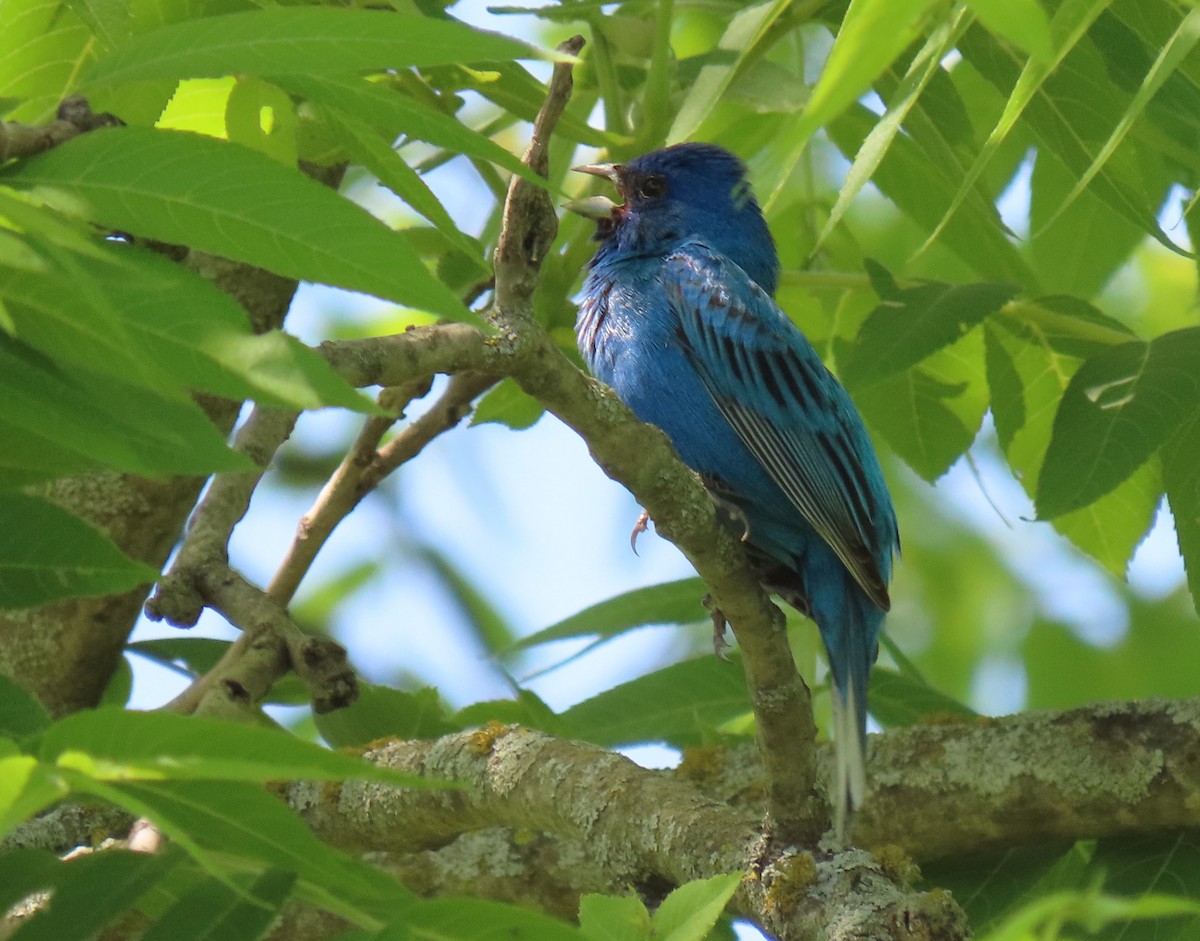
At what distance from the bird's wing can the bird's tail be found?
0.41ft

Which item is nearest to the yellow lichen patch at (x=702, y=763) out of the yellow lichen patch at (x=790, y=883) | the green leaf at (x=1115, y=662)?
the yellow lichen patch at (x=790, y=883)

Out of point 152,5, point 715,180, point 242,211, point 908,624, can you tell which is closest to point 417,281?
point 242,211

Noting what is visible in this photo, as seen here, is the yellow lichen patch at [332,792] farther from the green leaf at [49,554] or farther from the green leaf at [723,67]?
the green leaf at [723,67]

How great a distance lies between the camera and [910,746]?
4.12 metres

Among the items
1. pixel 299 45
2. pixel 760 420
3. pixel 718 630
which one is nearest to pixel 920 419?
pixel 760 420

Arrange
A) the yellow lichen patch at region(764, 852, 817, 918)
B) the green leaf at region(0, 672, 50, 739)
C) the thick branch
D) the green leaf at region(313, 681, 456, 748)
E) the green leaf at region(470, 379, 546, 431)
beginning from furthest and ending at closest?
1. the green leaf at region(470, 379, 546, 431)
2. the green leaf at region(313, 681, 456, 748)
3. the yellow lichen patch at region(764, 852, 817, 918)
4. the thick branch
5. the green leaf at region(0, 672, 50, 739)

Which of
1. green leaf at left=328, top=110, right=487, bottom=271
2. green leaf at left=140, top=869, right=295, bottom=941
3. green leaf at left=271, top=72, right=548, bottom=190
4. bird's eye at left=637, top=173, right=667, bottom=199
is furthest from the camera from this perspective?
bird's eye at left=637, top=173, right=667, bottom=199

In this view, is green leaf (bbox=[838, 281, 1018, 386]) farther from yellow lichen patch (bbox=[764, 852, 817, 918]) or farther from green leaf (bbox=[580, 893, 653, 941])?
green leaf (bbox=[580, 893, 653, 941])

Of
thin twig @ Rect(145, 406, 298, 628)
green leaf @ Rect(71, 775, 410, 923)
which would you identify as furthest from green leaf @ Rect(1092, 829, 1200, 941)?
thin twig @ Rect(145, 406, 298, 628)

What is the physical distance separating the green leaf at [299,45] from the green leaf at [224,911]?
45.7 inches

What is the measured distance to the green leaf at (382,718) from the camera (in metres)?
4.38

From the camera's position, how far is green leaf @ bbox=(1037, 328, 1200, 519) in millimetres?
3805

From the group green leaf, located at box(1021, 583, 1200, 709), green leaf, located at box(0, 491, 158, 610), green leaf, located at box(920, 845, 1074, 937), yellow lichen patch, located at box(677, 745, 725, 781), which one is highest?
green leaf, located at box(1021, 583, 1200, 709)

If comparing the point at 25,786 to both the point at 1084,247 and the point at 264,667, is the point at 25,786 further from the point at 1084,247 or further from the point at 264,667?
the point at 1084,247
